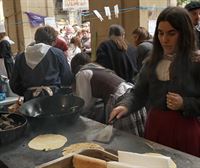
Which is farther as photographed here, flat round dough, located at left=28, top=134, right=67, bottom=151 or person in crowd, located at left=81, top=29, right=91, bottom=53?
person in crowd, located at left=81, top=29, right=91, bottom=53

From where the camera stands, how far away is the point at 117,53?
3289 millimetres

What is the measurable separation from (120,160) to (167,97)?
537mm

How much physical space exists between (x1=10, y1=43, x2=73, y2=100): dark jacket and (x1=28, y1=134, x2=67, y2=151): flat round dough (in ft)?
3.42

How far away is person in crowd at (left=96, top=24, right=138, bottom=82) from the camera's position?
3.26 m

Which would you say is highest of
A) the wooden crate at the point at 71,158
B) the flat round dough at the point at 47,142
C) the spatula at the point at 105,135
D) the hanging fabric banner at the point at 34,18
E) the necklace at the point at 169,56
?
the hanging fabric banner at the point at 34,18

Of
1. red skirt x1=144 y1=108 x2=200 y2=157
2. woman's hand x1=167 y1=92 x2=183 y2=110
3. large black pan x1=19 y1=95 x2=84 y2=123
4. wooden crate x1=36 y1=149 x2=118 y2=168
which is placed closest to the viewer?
wooden crate x1=36 y1=149 x2=118 y2=168

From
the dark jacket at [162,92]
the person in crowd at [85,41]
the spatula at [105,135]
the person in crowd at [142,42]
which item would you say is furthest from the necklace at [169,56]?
the person in crowd at [85,41]

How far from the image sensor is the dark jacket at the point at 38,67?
2.54 meters

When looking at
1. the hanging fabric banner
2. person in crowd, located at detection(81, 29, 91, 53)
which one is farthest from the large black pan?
the hanging fabric banner

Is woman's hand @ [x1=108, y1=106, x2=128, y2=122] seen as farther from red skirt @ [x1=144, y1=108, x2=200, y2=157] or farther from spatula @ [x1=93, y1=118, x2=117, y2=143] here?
red skirt @ [x1=144, y1=108, x2=200, y2=157]

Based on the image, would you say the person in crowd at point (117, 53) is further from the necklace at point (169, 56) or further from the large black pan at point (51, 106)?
the necklace at point (169, 56)

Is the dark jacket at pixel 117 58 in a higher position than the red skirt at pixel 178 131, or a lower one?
higher

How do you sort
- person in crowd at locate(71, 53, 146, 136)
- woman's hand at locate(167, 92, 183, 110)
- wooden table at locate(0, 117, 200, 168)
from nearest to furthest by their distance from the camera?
wooden table at locate(0, 117, 200, 168), woman's hand at locate(167, 92, 183, 110), person in crowd at locate(71, 53, 146, 136)

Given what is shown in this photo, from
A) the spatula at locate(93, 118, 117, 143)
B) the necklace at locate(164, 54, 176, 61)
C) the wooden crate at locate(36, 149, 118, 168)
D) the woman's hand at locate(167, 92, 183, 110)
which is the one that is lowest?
the spatula at locate(93, 118, 117, 143)
